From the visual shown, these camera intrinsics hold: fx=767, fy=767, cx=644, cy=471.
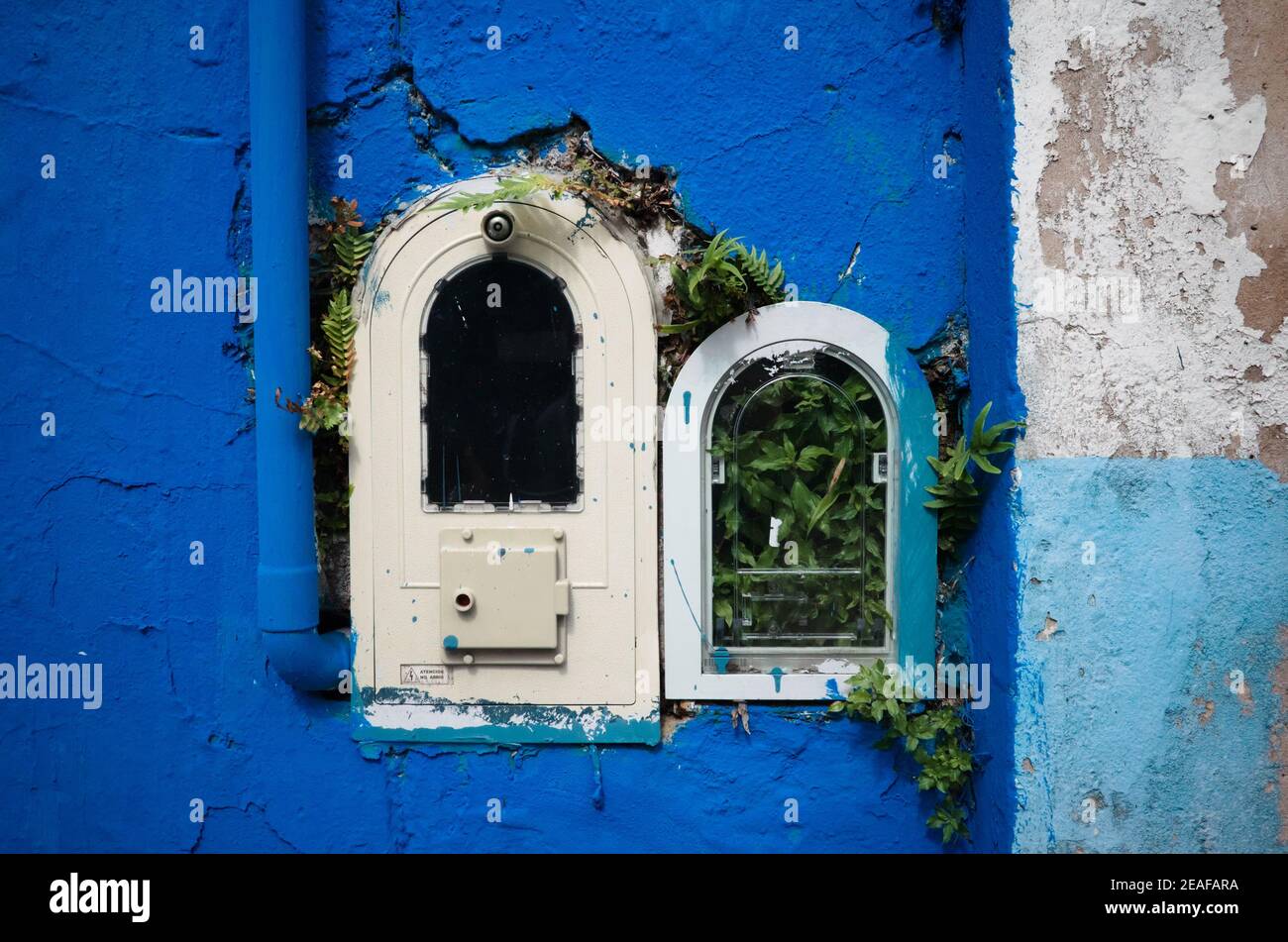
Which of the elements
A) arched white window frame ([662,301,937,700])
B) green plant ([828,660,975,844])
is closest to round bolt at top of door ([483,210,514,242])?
arched white window frame ([662,301,937,700])

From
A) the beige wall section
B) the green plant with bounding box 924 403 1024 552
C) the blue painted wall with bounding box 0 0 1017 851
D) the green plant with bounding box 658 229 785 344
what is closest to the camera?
the beige wall section

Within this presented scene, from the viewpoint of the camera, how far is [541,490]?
266cm

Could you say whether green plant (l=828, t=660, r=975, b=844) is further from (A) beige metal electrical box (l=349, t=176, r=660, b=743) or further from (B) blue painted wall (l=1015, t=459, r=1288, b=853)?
(A) beige metal electrical box (l=349, t=176, r=660, b=743)

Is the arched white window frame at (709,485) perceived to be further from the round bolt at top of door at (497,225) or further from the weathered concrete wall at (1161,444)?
the round bolt at top of door at (497,225)

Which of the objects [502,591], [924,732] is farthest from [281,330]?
[924,732]

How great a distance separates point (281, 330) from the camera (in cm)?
251

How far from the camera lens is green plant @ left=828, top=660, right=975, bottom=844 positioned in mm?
2568

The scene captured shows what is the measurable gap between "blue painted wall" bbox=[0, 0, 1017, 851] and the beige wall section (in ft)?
1.18

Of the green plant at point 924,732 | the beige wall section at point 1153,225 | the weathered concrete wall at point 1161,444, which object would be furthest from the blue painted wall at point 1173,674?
the green plant at point 924,732

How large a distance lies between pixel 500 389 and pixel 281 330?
0.73m

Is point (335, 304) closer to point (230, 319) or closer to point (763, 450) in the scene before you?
point (230, 319)

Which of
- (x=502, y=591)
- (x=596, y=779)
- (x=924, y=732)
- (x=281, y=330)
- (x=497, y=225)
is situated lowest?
(x=596, y=779)

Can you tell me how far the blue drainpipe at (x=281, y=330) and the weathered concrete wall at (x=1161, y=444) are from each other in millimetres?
2278

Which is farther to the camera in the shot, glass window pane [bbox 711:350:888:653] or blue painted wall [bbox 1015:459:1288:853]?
glass window pane [bbox 711:350:888:653]
